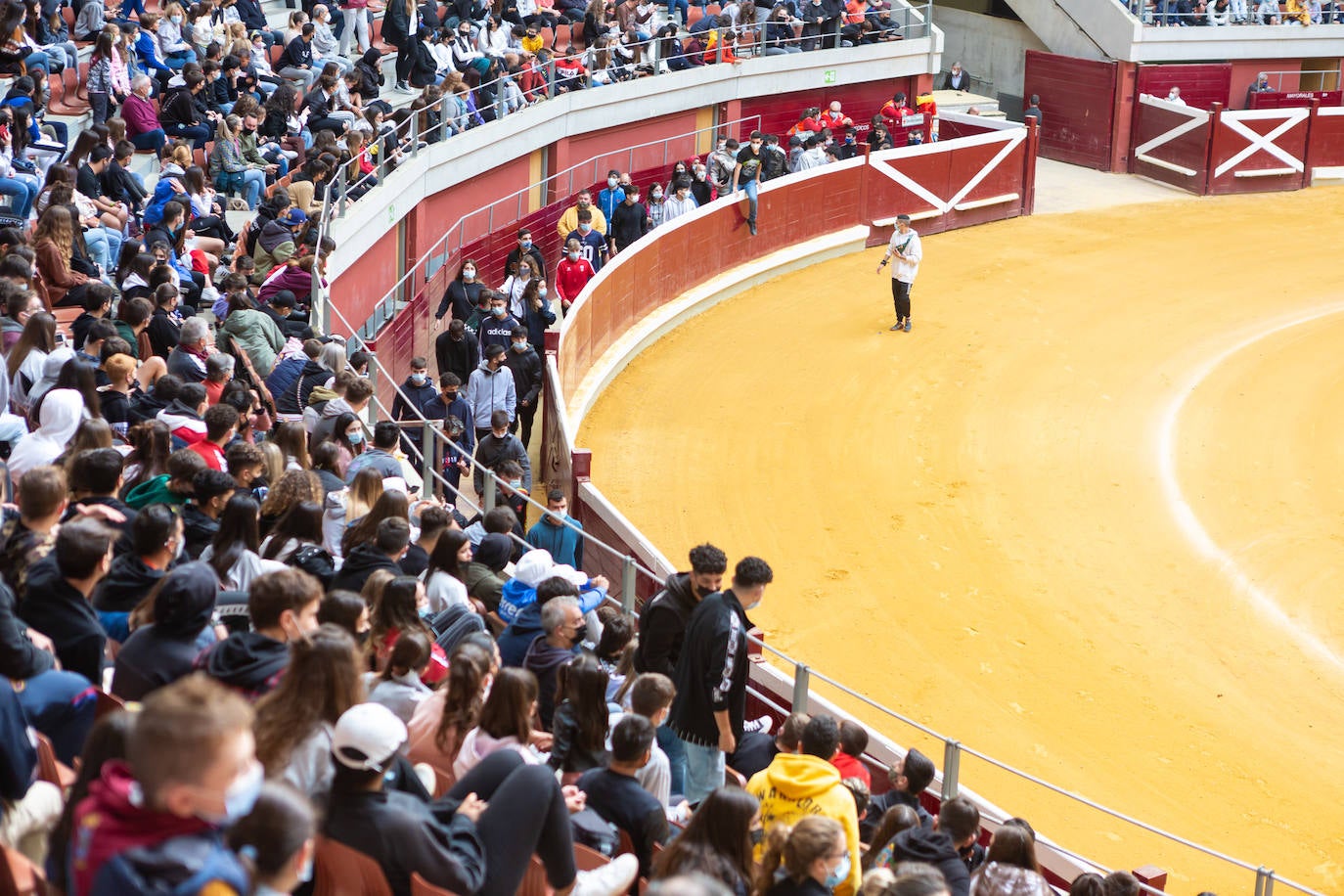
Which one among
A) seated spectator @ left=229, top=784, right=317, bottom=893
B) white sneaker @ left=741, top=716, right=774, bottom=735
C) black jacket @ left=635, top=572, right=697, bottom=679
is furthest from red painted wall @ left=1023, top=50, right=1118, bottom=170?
seated spectator @ left=229, top=784, right=317, bottom=893

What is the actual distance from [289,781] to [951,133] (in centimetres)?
2583

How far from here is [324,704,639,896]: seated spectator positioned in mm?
4977

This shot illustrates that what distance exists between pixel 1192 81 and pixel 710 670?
28514 mm

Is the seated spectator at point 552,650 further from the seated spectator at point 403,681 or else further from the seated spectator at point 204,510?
the seated spectator at point 204,510

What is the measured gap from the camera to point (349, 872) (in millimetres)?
4906

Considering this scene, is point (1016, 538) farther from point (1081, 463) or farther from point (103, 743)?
point (103, 743)

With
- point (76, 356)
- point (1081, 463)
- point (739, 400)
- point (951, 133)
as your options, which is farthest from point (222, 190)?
point (951, 133)

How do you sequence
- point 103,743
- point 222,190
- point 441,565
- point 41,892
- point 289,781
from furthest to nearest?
point 222,190 → point 441,565 → point 289,781 → point 41,892 → point 103,743

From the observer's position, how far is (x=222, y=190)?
1691 centimetres

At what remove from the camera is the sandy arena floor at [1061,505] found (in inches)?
476

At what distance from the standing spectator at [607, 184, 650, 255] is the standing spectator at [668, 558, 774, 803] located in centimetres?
1449

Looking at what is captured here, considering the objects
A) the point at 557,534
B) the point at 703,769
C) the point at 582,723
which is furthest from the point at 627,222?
the point at 582,723

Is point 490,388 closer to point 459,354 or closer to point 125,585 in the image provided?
point 459,354

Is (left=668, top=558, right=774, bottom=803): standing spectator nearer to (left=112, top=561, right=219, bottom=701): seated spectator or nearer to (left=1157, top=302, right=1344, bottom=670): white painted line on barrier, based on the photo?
(left=112, top=561, right=219, bottom=701): seated spectator
